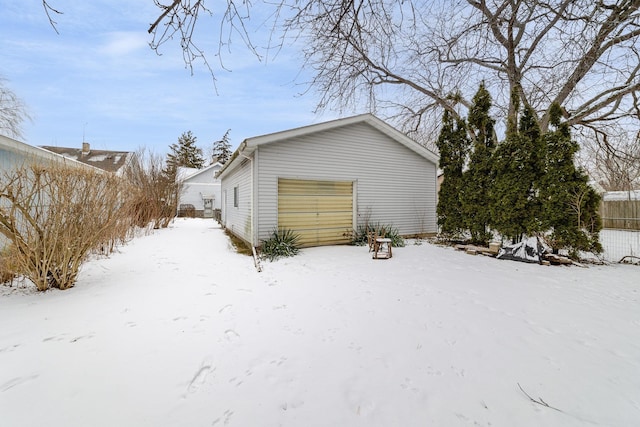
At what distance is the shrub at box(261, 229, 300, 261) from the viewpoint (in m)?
7.14

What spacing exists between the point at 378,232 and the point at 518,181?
4105 mm

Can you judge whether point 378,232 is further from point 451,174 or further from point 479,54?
point 479,54

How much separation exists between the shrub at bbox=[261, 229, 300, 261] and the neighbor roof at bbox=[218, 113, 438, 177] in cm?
252

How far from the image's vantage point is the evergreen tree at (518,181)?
6.96m

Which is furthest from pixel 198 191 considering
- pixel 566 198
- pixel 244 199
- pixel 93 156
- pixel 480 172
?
pixel 566 198

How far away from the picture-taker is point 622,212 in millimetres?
13086

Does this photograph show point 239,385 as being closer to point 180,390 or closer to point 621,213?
point 180,390

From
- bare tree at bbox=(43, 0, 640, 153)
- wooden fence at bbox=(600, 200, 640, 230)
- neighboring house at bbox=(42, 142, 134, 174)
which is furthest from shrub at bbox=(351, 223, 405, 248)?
neighboring house at bbox=(42, 142, 134, 174)

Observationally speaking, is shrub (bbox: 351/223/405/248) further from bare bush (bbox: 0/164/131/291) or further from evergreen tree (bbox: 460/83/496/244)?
bare bush (bbox: 0/164/131/291)

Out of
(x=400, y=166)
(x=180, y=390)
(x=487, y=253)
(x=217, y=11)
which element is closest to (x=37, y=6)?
(x=217, y=11)

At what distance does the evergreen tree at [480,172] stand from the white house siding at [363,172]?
2.16m

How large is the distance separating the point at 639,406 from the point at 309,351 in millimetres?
2472

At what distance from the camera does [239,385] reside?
2125mm

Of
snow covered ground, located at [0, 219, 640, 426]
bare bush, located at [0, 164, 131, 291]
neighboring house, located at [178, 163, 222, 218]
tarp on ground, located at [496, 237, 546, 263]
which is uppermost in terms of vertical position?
neighboring house, located at [178, 163, 222, 218]
